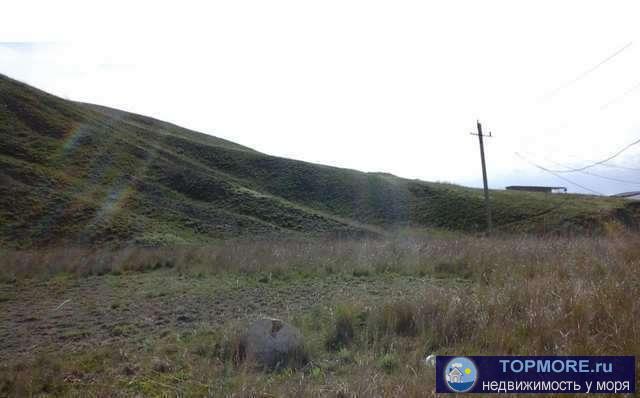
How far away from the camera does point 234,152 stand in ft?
177

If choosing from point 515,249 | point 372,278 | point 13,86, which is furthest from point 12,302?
point 13,86

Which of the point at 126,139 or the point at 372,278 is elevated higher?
the point at 126,139

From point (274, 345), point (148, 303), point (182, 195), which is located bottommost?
point (148, 303)

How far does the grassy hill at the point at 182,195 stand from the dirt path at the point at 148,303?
1855cm

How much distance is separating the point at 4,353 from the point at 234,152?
50840 millimetres

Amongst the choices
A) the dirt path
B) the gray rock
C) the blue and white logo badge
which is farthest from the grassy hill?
the blue and white logo badge

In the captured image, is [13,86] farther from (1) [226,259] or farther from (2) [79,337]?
(2) [79,337]

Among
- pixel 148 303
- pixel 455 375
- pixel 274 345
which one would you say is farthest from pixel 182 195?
pixel 455 375

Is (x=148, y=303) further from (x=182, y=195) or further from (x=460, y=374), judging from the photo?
(x=182, y=195)

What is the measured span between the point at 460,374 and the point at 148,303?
5.28 m

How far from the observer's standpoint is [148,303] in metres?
6.39

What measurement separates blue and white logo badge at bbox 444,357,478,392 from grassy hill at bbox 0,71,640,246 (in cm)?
2531

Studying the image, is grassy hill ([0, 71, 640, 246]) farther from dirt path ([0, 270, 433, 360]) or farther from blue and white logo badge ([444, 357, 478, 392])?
blue and white logo badge ([444, 357, 478, 392])

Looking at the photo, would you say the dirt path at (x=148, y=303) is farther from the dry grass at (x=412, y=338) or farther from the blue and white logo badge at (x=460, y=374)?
the blue and white logo badge at (x=460, y=374)
